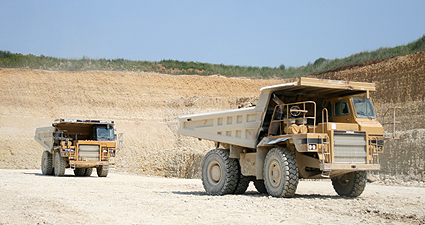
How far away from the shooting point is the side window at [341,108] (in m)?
11.7

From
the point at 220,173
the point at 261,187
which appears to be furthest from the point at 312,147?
the point at 261,187

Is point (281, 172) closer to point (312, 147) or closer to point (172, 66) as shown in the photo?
point (312, 147)

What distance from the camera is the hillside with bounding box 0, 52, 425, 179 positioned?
28875mm

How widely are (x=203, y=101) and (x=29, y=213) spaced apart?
31.5 metres

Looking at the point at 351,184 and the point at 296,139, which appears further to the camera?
the point at 351,184

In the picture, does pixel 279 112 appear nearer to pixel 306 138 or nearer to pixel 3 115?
pixel 306 138

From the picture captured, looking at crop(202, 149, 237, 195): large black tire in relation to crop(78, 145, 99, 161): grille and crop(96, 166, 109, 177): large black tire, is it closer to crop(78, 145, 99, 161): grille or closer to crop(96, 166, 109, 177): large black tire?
crop(78, 145, 99, 161): grille

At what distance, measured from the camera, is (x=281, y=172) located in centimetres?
1075

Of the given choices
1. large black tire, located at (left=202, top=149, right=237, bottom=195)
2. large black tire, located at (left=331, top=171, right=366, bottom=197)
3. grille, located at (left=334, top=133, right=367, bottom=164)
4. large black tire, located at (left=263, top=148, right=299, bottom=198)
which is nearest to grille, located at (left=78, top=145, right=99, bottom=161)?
large black tire, located at (left=202, top=149, right=237, bottom=195)

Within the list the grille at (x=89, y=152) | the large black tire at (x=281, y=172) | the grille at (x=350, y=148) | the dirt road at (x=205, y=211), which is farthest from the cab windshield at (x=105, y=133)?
the grille at (x=350, y=148)

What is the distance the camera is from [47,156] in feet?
76.9

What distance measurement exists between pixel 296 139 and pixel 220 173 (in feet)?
10.2

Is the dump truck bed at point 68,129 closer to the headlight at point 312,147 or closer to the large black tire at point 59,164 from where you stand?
the large black tire at point 59,164

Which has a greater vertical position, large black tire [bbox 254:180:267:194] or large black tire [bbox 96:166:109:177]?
large black tire [bbox 254:180:267:194]
